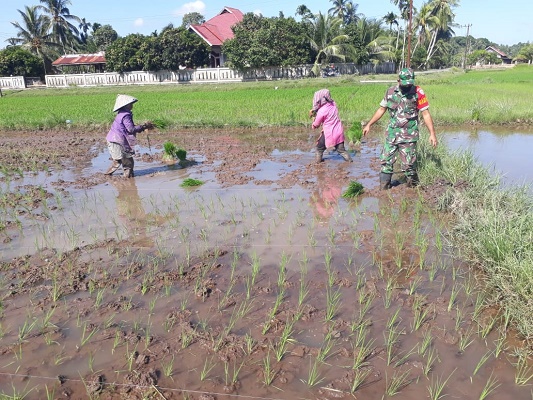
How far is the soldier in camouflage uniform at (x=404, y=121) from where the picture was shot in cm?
486

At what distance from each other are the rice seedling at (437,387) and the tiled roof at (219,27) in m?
30.8

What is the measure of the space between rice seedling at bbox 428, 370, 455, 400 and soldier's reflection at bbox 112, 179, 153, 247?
2787 millimetres

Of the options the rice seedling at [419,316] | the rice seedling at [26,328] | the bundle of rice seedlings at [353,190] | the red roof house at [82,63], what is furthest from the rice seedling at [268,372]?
Answer: the red roof house at [82,63]

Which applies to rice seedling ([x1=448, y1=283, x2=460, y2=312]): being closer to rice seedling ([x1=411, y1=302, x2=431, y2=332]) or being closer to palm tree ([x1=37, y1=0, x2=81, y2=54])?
rice seedling ([x1=411, y1=302, x2=431, y2=332])

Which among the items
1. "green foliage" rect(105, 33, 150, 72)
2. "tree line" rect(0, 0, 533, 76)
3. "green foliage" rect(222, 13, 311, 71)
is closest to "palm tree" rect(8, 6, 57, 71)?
"tree line" rect(0, 0, 533, 76)

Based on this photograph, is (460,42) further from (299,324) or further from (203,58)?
(299,324)

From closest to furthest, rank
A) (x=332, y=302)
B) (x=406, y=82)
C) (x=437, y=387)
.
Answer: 1. (x=437, y=387)
2. (x=332, y=302)
3. (x=406, y=82)

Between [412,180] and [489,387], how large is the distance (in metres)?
3.60

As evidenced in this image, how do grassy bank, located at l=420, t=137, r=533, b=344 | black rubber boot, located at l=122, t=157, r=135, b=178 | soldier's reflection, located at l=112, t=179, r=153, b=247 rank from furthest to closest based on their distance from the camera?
1. black rubber boot, located at l=122, t=157, r=135, b=178
2. soldier's reflection, located at l=112, t=179, r=153, b=247
3. grassy bank, located at l=420, t=137, r=533, b=344

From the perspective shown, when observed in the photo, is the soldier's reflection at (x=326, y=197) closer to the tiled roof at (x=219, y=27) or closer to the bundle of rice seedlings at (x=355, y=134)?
the bundle of rice seedlings at (x=355, y=134)

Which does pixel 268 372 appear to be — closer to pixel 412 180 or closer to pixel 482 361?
pixel 482 361

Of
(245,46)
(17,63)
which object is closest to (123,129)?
(245,46)

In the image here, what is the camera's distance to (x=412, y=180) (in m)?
5.43

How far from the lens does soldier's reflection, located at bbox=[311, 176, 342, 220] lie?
4760 mm
